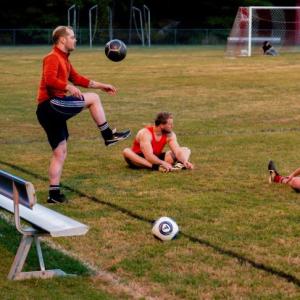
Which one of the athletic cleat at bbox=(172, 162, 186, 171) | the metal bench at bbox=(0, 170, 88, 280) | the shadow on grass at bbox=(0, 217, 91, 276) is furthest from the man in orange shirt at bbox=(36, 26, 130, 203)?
the metal bench at bbox=(0, 170, 88, 280)

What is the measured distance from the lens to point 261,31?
160 feet

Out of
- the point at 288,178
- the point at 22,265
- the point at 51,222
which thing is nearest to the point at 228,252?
the point at 51,222

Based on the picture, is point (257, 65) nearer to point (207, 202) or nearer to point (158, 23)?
point (207, 202)

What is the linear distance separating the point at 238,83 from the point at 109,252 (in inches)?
831

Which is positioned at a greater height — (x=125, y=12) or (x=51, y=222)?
(x=51, y=222)

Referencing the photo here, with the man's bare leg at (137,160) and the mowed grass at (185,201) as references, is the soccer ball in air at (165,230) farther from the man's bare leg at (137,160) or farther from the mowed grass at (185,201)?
the man's bare leg at (137,160)

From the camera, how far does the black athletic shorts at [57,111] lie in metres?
9.67

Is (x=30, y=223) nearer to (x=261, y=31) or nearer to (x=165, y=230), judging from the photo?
(x=165, y=230)

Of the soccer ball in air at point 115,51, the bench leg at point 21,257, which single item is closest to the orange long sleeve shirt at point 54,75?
the soccer ball in air at point 115,51

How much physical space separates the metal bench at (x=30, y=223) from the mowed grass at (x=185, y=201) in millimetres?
132

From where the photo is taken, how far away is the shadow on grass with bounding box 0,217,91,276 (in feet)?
23.7

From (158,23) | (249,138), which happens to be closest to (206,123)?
(249,138)

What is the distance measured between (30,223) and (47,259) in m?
0.70

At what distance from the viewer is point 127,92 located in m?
25.5
